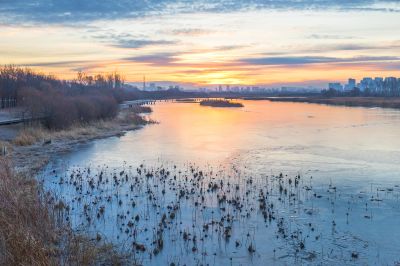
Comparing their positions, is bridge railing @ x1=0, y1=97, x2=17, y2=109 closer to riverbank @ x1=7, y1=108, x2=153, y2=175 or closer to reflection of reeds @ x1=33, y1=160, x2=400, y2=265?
riverbank @ x1=7, y1=108, x2=153, y2=175

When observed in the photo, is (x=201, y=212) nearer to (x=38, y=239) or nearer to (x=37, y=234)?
(x=37, y=234)

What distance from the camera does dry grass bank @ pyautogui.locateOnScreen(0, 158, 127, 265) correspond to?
8.47 meters

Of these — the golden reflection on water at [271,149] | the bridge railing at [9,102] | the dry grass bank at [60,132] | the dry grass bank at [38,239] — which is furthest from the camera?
the bridge railing at [9,102]

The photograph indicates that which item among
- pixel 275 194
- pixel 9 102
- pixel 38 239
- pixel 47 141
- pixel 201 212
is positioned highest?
pixel 9 102

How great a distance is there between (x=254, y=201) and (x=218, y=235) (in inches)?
143

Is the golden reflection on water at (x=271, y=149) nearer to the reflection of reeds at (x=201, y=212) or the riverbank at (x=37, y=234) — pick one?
the reflection of reeds at (x=201, y=212)

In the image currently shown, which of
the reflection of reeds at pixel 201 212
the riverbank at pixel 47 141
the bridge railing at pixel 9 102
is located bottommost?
the reflection of reeds at pixel 201 212

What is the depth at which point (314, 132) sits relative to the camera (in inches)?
1492

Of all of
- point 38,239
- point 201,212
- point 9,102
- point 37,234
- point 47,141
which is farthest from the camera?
point 9,102

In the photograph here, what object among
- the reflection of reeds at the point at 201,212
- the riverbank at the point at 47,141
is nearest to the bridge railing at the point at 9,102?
the riverbank at the point at 47,141

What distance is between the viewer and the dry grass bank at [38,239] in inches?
333

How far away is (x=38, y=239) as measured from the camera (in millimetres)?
9906

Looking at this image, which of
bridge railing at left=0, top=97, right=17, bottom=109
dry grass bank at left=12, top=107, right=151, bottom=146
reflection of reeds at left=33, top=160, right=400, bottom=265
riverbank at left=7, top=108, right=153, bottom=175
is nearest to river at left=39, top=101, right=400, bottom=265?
reflection of reeds at left=33, top=160, right=400, bottom=265

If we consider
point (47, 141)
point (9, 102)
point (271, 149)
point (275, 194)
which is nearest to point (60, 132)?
point (47, 141)
